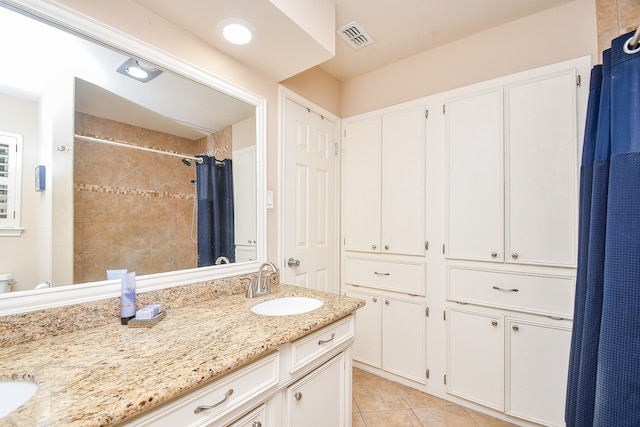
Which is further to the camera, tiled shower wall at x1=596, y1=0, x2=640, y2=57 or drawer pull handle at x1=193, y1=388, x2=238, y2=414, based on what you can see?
tiled shower wall at x1=596, y1=0, x2=640, y2=57

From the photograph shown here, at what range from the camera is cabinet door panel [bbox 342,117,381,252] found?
2324 millimetres

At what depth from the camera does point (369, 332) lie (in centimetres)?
233

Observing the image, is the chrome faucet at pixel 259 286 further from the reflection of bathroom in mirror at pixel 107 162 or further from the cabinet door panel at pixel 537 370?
the cabinet door panel at pixel 537 370

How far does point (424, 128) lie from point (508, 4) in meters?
0.84

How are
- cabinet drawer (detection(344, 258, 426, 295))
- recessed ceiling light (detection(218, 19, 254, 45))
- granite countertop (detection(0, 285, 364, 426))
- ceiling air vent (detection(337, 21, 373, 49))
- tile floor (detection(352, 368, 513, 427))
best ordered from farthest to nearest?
cabinet drawer (detection(344, 258, 426, 295))
ceiling air vent (detection(337, 21, 373, 49))
tile floor (detection(352, 368, 513, 427))
recessed ceiling light (detection(218, 19, 254, 45))
granite countertop (detection(0, 285, 364, 426))

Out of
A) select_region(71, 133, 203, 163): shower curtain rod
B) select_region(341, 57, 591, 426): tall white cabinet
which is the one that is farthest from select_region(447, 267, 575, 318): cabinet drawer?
select_region(71, 133, 203, 163): shower curtain rod

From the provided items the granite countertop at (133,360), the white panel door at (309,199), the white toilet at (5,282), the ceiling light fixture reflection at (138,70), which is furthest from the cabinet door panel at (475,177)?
the white toilet at (5,282)

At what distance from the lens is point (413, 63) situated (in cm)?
222

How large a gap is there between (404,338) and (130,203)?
6.76ft

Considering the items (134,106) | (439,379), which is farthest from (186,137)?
(439,379)

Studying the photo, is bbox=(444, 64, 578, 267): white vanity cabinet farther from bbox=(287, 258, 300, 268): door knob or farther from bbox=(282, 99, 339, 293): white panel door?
bbox=(287, 258, 300, 268): door knob

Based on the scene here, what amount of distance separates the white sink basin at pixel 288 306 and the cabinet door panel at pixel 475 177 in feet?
3.66

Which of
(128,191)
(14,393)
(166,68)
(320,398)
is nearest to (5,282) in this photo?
(14,393)

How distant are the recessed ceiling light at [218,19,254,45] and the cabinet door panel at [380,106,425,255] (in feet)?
4.20
